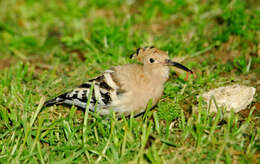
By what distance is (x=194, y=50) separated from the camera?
527 cm

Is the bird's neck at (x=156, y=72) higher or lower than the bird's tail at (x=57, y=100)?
higher

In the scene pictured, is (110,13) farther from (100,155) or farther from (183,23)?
(100,155)

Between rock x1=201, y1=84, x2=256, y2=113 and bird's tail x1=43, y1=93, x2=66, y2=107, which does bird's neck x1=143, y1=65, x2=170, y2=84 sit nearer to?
rock x1=201, y1=84, x2=256, y2=113

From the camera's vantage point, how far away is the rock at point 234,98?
12.8ft

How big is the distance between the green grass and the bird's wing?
156 mm

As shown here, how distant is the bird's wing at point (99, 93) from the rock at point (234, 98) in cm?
104

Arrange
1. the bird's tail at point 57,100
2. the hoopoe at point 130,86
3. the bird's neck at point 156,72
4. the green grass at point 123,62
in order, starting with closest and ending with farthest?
the green grass at point 123,62 → the hoopoe at point 130,86 → the bird's neck at point 156,72 → the bird's tail at point 57,100

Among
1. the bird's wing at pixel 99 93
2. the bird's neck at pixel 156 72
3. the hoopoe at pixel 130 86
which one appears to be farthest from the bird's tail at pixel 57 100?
the bird's neck at pixel 156 72

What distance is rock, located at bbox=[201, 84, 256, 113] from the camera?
3916mm

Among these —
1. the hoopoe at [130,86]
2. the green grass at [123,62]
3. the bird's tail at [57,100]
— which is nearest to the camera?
the green grass at [123,62]

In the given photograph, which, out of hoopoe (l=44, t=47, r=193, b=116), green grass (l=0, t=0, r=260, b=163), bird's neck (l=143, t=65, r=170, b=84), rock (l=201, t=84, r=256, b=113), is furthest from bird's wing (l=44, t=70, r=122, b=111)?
rock (l=201, t=84, r=256, b=113)

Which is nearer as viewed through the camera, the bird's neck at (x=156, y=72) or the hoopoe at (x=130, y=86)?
the hoopoe at (x=130, y=86)

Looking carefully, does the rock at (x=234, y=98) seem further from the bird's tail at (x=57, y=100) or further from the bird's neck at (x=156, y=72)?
the bird's tail at (x=57, y=100)

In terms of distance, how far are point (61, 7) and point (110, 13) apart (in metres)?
1.04
